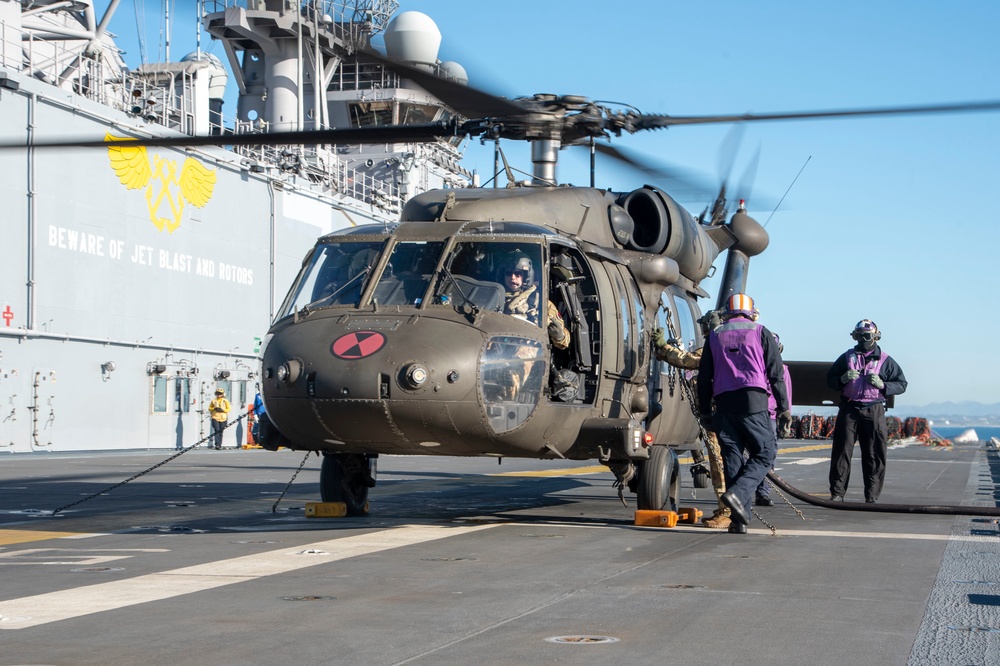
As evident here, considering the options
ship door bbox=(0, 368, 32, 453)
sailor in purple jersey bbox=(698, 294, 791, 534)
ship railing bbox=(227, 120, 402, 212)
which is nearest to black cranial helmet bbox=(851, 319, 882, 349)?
sailor in purple jersey bbox=(698, 294, 791, 534)

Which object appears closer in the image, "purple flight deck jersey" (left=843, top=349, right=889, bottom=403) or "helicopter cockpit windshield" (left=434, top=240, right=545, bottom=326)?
"helicopter cockpit windshield" (left=434, top=240, right=545, bottom=326)

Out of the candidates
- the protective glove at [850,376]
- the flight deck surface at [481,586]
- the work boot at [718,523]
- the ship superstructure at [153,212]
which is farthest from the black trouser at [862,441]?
the ship superstructure at [153,212]

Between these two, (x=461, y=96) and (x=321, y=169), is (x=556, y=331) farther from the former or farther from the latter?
(x=321, y=169)

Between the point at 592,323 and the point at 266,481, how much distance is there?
8049 millimetres

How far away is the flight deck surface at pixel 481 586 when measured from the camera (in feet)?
16.7

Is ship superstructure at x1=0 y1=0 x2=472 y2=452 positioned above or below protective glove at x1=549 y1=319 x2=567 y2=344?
above

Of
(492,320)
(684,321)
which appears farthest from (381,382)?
(684,321)

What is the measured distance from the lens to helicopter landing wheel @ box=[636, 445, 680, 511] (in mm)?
10961

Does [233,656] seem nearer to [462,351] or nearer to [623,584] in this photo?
[623,584]

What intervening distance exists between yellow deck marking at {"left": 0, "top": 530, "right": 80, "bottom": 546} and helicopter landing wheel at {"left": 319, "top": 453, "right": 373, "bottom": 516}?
2.40m

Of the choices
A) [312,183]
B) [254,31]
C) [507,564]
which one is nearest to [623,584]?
[507,564]

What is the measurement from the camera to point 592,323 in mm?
10828

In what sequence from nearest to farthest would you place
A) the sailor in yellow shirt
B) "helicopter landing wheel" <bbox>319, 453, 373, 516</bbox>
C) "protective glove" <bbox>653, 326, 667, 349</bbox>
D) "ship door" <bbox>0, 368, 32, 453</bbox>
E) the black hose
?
"helicopter landing wheel" <bbox>319, 453, 373, 516</bbox> < the black hose < "protective glove" <bbox>653, 326, 667, 349</bbox> < "ship door" <bbox>0, 368, 32, 453</bbox> < the sailor in yellow shirt

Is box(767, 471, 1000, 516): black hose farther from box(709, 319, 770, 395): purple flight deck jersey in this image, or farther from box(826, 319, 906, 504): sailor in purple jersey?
box(709, 319, 770, 395): purple flight deck jersey
